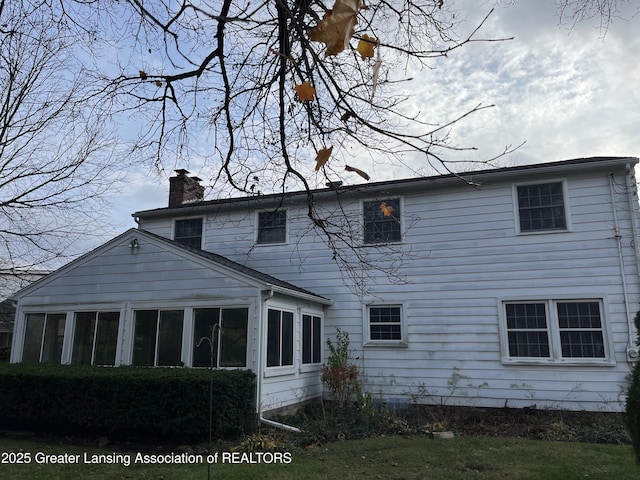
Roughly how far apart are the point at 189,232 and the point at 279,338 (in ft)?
19.0

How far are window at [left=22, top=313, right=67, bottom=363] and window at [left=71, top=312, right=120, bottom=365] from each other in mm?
530

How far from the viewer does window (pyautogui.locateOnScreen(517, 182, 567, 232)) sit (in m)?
11.4

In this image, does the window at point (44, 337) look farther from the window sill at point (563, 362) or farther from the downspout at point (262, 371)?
the window sill at point (563, 362)

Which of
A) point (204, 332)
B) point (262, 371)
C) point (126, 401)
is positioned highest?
point (204, 332)

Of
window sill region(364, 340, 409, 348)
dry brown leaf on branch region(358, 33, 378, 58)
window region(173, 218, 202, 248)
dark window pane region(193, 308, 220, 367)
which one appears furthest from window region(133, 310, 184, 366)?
dry brown leaf on branch region(358, 33, 378, 58)

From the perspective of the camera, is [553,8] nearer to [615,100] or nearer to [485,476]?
[615,100]

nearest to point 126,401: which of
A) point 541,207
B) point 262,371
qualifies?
point 262,371

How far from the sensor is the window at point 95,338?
11.2 metres

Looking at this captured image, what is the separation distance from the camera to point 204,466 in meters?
7.17

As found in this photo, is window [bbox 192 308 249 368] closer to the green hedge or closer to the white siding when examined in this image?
the green hedge

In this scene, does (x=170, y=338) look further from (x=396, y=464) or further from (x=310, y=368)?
(x=396, y=464)

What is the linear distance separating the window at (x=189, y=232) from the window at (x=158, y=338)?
3.95 metres

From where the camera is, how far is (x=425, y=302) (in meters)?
12.1

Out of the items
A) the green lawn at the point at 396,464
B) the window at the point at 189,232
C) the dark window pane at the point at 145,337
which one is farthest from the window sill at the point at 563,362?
the window at the point at 189,232
